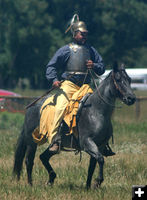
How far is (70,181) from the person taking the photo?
9.48m

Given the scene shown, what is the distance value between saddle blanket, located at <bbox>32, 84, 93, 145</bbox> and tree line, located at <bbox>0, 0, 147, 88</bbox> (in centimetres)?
4333

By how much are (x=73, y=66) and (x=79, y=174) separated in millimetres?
1979

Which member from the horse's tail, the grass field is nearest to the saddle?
the grass field

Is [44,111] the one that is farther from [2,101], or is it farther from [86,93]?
[2,101]

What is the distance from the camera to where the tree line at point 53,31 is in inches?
2099

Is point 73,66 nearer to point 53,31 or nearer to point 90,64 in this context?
point 90,64

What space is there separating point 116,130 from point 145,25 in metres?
48.0

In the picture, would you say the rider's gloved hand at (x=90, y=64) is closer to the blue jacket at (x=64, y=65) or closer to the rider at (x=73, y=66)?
the rider at (x=73, y=66)

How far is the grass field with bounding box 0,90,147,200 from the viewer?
315 inches

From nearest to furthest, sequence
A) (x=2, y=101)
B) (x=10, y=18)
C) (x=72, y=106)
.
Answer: (x=72, y=106) < (x=2, y=101) < (x=10, y=18)

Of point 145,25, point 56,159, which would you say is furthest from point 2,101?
point 145,25

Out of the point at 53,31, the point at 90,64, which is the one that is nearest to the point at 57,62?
the point at 90,64

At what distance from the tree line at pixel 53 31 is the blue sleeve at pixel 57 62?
43486 mm

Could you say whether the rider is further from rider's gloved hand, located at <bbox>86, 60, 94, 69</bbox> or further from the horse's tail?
the horse's tail
